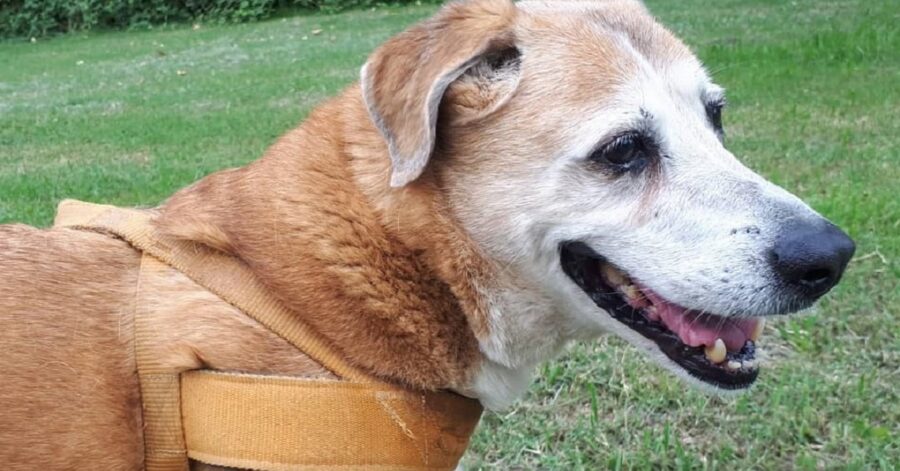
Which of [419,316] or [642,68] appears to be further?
[642,68]

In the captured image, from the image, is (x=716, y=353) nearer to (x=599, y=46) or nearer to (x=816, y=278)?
(x=816, y=278)

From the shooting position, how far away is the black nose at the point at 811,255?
250 cm

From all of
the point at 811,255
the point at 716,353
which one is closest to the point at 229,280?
the point at 716,353

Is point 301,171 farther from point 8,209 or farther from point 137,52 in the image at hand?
point 137,52

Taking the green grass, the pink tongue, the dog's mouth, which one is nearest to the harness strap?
the dog's mouth

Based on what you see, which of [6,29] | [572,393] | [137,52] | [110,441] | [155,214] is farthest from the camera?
[6,29]

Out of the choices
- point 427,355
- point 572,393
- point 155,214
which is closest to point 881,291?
point 572,393

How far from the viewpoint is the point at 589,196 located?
2.68m

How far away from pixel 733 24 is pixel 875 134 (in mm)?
7496

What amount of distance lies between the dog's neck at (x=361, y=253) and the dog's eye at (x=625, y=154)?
0.44 meters

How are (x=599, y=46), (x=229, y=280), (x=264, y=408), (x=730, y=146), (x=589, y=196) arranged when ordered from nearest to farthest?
(x=264, y=408) < (x=229, y=280) < (x=589, y=196) < (x=599, y=46) < (x=730, y=146)

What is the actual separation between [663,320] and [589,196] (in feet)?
1.33

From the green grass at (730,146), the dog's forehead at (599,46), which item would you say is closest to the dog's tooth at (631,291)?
the dog's forehead at (599,46)

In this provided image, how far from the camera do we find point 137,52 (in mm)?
21703
